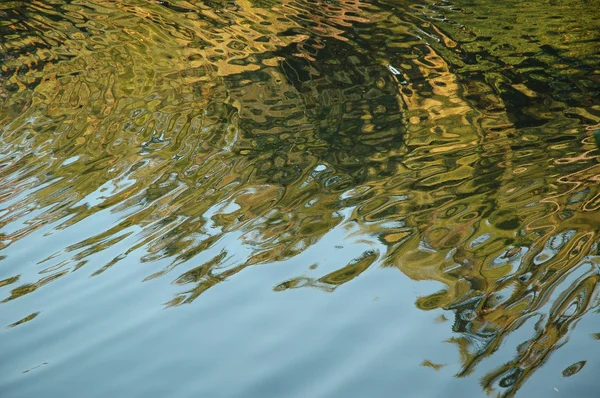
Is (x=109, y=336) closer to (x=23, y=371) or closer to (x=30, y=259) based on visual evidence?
(x=23, y=371)

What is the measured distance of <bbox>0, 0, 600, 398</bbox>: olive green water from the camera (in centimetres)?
171

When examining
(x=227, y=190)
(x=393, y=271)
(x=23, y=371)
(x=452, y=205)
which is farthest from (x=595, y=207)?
(x=23, y=371)

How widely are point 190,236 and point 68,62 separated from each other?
6.73 ft

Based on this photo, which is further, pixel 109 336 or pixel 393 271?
pixel 393 271

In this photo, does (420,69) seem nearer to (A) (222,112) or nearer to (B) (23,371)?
(A) (222,112)

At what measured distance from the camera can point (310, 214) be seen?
91.7 inches

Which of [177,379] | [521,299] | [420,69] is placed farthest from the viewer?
[420,69]

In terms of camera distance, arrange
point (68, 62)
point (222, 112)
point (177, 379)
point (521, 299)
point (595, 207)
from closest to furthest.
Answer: point (177, 379) → point (521, 299) → point (595, 207) → point (222, 112) → point (68, 62)

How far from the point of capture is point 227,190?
251 cm

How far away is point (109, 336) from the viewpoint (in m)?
1.87

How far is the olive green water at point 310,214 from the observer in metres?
1.71

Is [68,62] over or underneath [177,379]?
over

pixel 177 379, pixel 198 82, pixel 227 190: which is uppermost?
pixel 198 82

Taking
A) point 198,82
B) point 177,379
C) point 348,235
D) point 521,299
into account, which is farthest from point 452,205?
point 198,82
